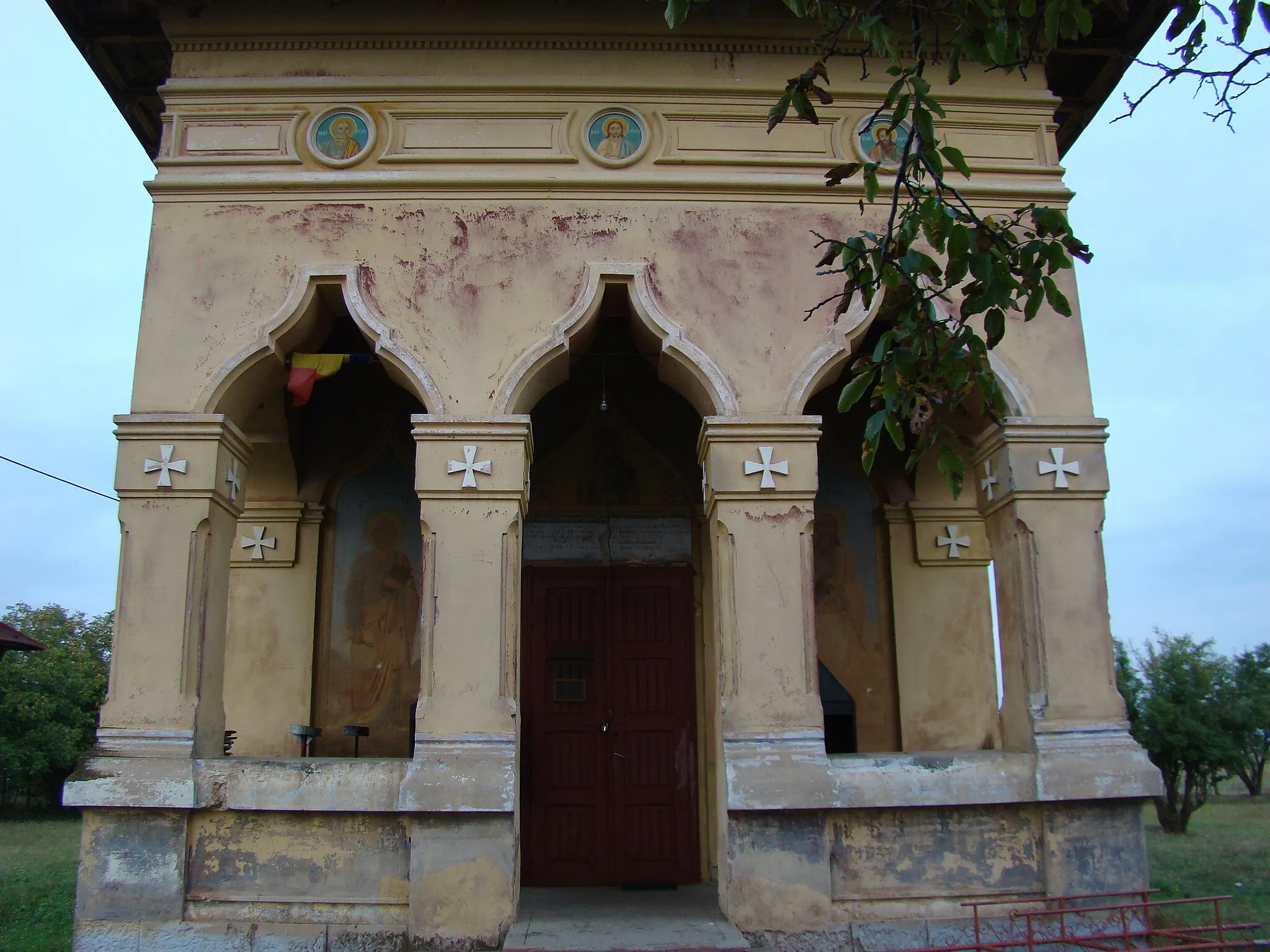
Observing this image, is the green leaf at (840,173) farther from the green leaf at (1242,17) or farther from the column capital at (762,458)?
the column capital at (762,458)

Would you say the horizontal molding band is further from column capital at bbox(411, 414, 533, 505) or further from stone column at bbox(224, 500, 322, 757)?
stone column at bbox(224, 500, 322, 757)

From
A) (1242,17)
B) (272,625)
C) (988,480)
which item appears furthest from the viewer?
(272,625)

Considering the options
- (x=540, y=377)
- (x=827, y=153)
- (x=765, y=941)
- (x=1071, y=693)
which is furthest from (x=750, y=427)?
(x=765, y=941)

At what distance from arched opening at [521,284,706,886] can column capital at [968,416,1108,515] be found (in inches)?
114

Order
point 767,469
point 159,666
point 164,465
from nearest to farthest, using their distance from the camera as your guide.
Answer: point 159,666 → point 164,465 → point 767,469

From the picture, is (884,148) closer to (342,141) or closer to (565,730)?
(342,141)

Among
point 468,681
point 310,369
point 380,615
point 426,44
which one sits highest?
point 426,44

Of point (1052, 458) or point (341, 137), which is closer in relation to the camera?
point (1052, 458)

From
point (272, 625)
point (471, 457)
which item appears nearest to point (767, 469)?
point (471, 457)

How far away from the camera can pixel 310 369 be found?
8.10 m

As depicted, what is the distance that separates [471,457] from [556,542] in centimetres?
248

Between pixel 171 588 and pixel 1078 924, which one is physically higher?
pixel 171 588

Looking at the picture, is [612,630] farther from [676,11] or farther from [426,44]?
[676,11]

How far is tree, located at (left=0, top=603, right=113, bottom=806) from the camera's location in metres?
27.5
